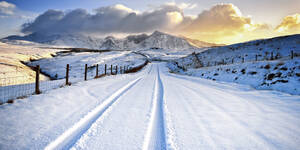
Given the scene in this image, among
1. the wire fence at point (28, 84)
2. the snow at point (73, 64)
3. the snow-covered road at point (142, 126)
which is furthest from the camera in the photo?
the snow at point (73, 64)

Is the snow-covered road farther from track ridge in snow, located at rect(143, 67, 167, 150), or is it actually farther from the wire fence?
the wire fence

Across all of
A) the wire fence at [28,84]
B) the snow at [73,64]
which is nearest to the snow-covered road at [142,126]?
the wire fence at [28,84]

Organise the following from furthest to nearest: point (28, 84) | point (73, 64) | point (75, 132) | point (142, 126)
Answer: point (73, 64) < point (28, 84) < point (142, 126) < point (75, 132)

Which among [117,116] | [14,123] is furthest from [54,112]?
[117,116]

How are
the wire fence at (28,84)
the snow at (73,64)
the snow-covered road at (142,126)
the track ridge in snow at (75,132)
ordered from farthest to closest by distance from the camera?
the snow at (73,64), the wire fence at (28,84), the snow-covered road at (142,126), the track ridge in snow at (75,132)

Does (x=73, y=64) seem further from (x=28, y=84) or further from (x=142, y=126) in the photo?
(x=142, y=126)

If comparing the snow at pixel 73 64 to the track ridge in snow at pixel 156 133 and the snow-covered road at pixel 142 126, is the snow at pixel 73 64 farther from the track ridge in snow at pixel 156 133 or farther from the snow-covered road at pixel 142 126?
the track ridge in snow at pixel 156 133

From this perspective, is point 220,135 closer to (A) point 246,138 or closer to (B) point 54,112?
(A) point 246,138

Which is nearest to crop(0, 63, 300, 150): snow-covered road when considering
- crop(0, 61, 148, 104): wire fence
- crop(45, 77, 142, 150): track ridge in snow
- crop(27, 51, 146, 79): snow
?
crop(45, 77, 142, 150): track ridge in snow

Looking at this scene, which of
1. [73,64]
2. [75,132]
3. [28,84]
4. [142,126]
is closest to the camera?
[75,132]

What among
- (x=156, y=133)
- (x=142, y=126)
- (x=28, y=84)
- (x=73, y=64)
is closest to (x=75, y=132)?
(x=142, y=126)

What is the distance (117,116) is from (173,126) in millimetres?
1733

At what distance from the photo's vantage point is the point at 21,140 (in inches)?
109

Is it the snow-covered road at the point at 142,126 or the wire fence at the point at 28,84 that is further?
the wire fence at the point at 28,84
